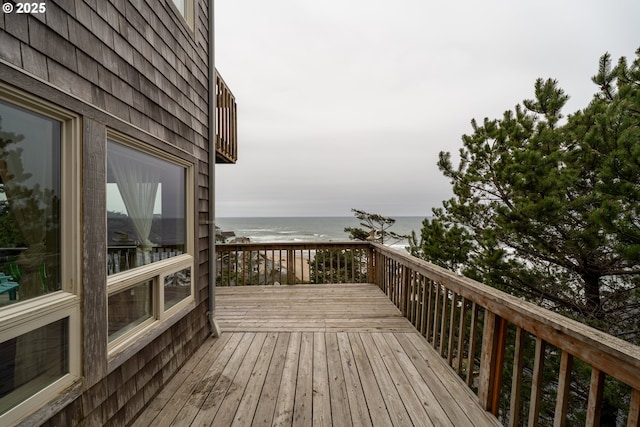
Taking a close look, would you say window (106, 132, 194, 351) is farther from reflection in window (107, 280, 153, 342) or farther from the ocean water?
the ocean water

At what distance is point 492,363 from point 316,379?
1.23 meters

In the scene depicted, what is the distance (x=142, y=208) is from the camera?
1956mm

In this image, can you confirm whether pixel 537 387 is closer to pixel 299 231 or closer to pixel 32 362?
pixel 32 362

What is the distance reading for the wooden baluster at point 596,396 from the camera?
111 centimetres

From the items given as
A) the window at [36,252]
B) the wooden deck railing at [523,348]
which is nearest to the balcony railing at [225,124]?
the window at [36,252]

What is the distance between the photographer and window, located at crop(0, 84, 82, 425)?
3.47 ft

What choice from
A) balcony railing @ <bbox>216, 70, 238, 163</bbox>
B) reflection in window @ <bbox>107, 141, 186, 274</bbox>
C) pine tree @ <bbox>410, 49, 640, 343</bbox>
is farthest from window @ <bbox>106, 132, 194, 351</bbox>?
pine tree @ <bbox>410, 49, 640, 343</bbox>

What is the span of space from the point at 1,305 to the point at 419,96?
32.6 feet

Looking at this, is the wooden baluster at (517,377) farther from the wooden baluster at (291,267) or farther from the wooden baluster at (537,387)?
the wooden baluster at (291,267)

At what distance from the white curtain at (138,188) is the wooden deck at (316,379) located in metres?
1.11

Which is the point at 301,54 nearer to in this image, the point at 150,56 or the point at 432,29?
Result: the point at 432,29

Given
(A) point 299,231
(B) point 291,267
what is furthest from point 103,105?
(A) point 299,231

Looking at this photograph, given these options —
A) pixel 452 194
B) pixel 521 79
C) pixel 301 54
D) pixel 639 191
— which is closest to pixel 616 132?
pixel 639 191

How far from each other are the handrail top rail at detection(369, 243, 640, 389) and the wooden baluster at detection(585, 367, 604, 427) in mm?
50
